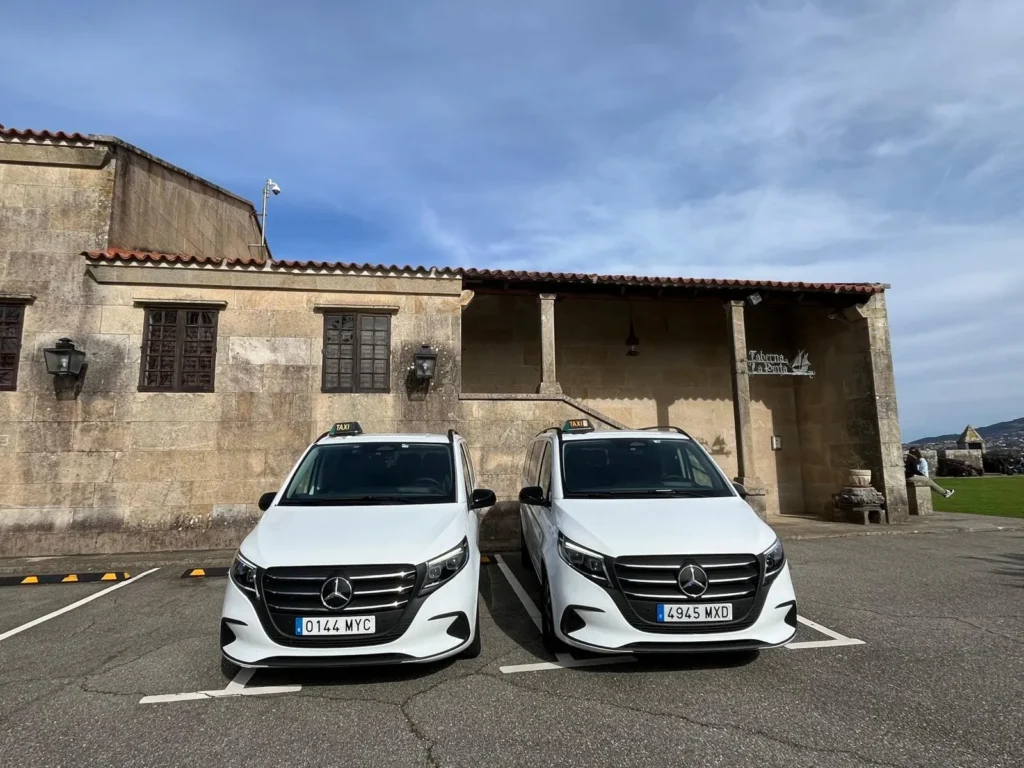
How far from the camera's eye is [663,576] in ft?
11.7

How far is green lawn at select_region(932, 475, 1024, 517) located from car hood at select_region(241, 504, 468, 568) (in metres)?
13.8

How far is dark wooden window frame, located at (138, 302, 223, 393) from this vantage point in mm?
9109

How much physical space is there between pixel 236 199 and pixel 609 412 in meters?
11.9

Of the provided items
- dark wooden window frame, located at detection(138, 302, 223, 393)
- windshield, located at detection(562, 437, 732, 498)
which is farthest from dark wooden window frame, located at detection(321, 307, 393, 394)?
windshield, located at detection(562, 437, 732, 498)

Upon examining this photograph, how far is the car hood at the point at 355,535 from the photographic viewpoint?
3533mm

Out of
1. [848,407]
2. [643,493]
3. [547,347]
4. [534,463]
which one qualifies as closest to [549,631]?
[643,493]

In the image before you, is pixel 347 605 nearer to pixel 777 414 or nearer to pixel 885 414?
pixel 885 414

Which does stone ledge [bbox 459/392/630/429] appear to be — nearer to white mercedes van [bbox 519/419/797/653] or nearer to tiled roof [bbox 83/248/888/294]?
tiled roof [bbox 83/248/888/294]

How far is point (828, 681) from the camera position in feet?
11.7

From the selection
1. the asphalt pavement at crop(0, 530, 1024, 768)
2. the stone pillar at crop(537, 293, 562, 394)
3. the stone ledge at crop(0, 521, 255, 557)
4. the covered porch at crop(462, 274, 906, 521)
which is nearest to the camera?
the asphalt pavement at crop(0, 530, 1024, 768)

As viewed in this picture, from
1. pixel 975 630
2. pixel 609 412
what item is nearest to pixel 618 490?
pixel 975 630

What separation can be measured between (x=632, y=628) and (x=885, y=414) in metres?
10.4

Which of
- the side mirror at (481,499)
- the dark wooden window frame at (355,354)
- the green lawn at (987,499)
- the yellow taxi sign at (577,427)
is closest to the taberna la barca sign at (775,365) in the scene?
the green lawn at (987,499)

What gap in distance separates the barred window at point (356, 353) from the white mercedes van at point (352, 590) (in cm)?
552
